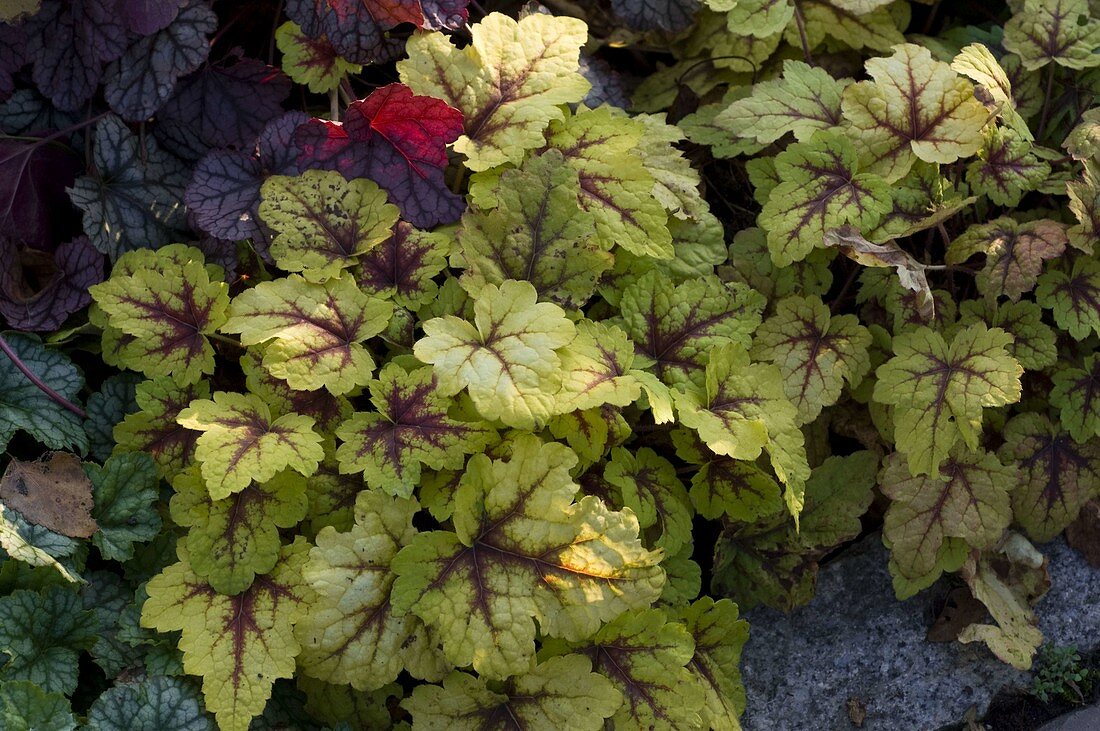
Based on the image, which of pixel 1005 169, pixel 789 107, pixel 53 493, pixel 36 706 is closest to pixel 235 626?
pixel 36 706

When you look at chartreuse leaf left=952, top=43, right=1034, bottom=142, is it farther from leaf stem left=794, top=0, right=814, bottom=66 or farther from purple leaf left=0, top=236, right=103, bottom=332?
purple leaf left=0, top=236, right=103, bottom=332

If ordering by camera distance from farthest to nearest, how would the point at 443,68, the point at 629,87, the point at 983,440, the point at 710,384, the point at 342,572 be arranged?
the point at 629,87, the point at 983,440, the point at 443,68, the point at 710,384, the point at 342,572

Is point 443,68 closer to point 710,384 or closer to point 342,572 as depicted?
point 710,384

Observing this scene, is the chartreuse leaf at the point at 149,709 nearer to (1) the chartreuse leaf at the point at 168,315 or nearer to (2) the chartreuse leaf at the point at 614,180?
(1) the chartreuse leaf at the point at 168,315

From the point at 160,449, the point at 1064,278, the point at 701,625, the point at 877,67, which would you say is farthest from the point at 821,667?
the point at 160,449

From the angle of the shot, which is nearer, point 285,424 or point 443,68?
point 285,424

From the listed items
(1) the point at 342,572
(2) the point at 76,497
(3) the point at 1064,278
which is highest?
(2) the point at 76,497
